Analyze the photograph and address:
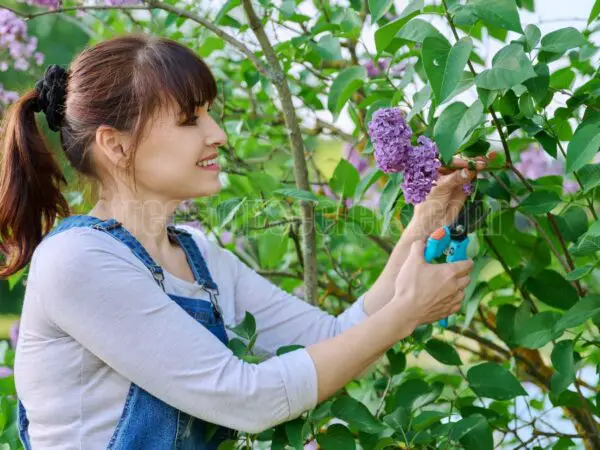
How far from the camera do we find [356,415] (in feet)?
3.62

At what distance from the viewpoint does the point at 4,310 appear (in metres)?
4.70

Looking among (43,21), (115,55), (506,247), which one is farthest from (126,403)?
(43,21)

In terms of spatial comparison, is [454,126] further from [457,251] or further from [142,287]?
[142,287]

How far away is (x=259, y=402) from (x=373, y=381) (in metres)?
0.46

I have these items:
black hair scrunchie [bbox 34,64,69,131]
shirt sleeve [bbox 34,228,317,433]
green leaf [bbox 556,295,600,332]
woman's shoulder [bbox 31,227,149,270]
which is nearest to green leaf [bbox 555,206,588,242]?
green leaf [bbox 556,295,600,332]

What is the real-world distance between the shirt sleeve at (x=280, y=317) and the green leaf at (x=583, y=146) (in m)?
0.43

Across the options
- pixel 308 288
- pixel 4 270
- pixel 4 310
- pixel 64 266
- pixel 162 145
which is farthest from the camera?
pixel 4 310

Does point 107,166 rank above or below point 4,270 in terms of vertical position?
above

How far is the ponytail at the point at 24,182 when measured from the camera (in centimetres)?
122

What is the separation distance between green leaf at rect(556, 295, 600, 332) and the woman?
137mm

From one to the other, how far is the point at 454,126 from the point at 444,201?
8.9 inches

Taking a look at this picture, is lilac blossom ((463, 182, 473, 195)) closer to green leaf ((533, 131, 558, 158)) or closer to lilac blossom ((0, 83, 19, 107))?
green leaf ((533, 131, 558, 158))

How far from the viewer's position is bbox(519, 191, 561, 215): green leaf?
1.14 meters

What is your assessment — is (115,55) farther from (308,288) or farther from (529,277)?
(529,277)
